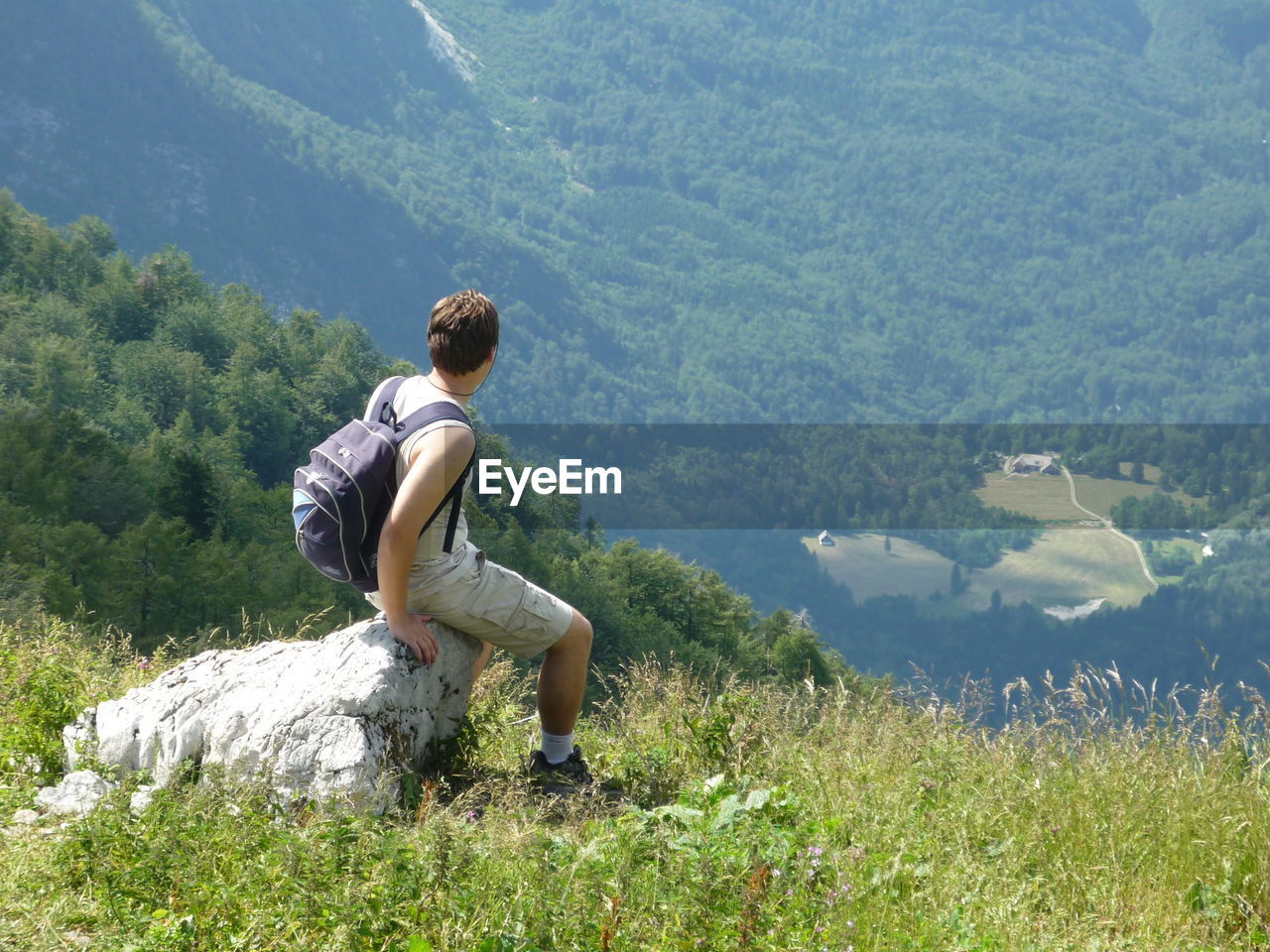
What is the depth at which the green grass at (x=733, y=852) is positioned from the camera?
2.90m

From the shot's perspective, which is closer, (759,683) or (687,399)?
(759,683)

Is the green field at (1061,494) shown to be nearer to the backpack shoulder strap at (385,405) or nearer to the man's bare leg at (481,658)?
the man's bare leg at (481,658)

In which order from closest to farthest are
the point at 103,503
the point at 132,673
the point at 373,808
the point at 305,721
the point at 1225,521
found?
the point at 373,808
the point at 305,721
the point at 132,673
the point at 103,503
the point at 1225,521

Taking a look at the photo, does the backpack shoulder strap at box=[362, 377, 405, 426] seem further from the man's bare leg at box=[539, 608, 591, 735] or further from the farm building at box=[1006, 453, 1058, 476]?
the farm building at box=[1006, 453, 1058, 476]

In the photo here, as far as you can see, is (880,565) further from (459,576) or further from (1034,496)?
(459,576)

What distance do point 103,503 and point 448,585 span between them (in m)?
30.6

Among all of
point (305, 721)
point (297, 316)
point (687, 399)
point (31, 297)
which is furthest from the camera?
point (687, 399)

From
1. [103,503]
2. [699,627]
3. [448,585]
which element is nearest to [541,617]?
[448,585]

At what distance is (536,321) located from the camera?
19588 cm

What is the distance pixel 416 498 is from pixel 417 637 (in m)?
0.56

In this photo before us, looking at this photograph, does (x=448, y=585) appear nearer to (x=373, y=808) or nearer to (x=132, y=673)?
(x=373, y=808)

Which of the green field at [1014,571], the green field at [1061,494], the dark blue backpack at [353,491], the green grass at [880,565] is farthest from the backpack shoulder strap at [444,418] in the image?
the green field at [1061,494]

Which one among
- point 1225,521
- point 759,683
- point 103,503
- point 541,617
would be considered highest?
point 541,617

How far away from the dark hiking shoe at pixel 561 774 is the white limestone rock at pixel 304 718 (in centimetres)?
33
